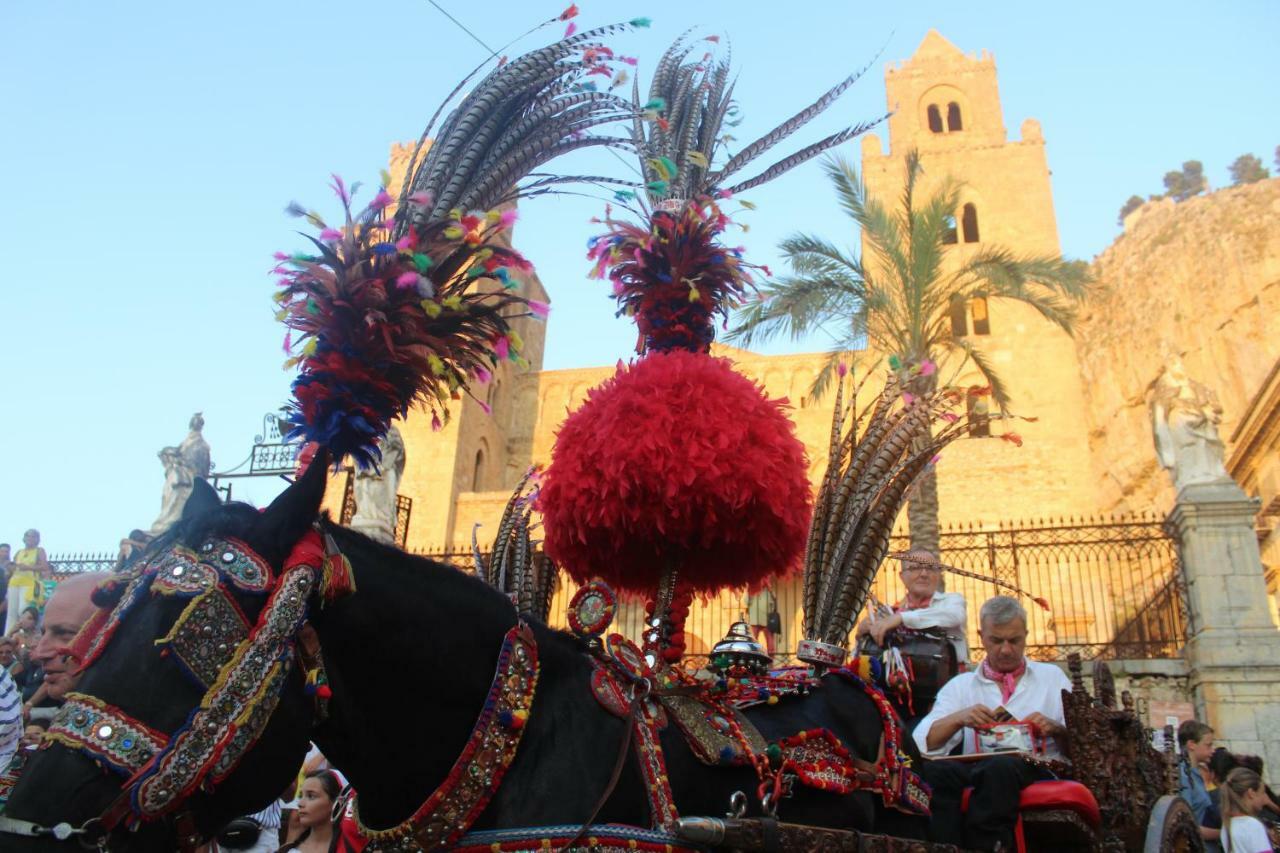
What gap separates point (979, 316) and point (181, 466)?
25.4 meters

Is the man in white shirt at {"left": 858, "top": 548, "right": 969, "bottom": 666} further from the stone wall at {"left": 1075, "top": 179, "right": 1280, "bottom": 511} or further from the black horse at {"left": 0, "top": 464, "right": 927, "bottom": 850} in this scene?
the stone wall at {"left": 1075, "top": 179, "right": 1280, "bottom": 511}

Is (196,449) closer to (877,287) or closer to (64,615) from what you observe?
(877,287)

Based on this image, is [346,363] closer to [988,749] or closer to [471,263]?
[471,263]

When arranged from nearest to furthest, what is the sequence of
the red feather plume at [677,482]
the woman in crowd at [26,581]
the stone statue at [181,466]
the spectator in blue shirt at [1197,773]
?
the red feather plume at [677,482] → the spectator in blue shirt at [1197,773] → the woman in crowd at [26,581] → the stone statue at [181,466]

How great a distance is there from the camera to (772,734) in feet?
11.5

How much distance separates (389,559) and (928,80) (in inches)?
1600

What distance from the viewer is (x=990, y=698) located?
457 centimetres

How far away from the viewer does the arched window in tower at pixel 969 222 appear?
3541 centimetres

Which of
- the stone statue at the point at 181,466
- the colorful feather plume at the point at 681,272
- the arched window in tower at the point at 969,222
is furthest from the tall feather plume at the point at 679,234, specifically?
the arched window in tower at the point at 969,222

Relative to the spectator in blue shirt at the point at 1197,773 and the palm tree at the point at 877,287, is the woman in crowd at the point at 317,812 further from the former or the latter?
the palm tree at the point at 877,287

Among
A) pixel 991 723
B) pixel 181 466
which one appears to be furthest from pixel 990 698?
pixel 181 466

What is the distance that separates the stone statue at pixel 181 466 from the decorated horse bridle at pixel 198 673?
61.3ft

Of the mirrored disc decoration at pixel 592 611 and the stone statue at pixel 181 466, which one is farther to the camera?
the stone statue at pixel 181 466

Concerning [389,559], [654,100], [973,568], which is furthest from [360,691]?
[973,568]
